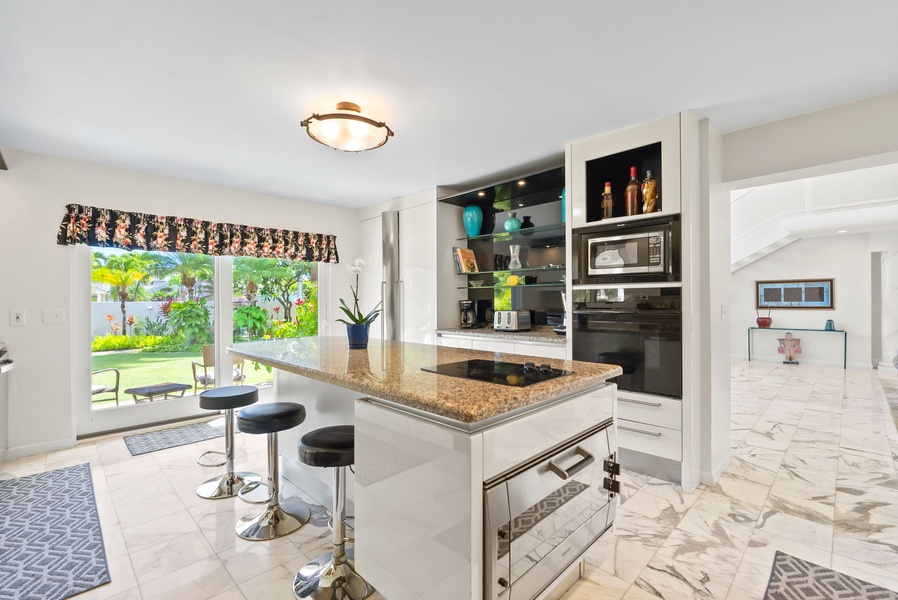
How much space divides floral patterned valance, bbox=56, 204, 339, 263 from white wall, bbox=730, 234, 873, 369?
7750mm

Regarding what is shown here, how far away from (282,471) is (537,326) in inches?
100

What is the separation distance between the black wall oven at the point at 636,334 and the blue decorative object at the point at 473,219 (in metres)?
1.61

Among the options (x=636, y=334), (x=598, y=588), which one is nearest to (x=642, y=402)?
(x=636, y=334)

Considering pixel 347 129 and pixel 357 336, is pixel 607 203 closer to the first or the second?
pixel 347 129

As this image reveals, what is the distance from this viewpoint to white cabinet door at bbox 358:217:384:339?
4898 millimetres

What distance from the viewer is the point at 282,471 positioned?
104 inches

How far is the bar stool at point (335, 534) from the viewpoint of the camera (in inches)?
62.3

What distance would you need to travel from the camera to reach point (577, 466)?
1.38m

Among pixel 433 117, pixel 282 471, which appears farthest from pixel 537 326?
pixel 282 471

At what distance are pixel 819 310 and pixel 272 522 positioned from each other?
8960 millimetres

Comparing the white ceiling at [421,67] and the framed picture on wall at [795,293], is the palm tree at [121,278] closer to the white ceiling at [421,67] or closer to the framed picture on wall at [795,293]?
the white ceiling at [421,67]

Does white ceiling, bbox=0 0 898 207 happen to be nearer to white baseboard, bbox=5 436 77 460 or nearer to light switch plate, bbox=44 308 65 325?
light switch plate, bbox=44 308 65 325

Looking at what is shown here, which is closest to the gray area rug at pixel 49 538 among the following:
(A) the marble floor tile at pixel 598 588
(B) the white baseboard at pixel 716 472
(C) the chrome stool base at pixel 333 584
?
(C) the chrome stool base at pixel 333 584

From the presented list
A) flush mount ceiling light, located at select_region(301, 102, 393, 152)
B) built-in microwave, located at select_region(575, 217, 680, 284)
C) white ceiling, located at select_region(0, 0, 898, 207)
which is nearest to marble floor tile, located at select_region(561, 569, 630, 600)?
built-in microwave, located at select_region(575, 217, 680, 284)
